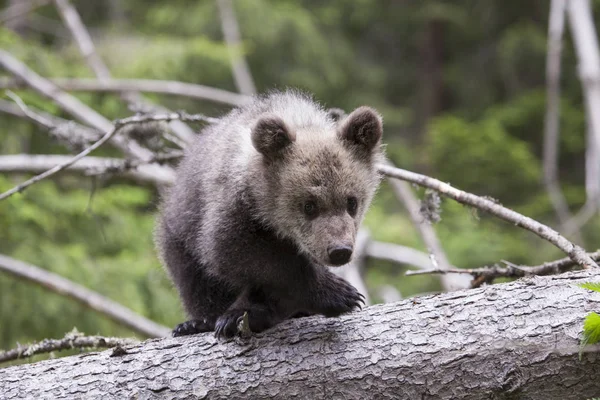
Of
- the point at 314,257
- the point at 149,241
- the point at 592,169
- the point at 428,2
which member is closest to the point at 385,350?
the point at 314,257

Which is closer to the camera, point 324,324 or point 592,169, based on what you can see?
point 324,324

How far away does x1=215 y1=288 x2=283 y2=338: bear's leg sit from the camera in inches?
149

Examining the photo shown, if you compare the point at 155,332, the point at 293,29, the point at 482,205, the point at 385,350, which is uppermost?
the point at 293,29

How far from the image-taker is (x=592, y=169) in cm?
649

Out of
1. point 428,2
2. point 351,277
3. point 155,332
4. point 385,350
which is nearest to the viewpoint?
point 385,350

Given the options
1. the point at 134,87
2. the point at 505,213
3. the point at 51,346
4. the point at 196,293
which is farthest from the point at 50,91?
the point at 505,213

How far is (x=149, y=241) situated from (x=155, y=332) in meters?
2.94

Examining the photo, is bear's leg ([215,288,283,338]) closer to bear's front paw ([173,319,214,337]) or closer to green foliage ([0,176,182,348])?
bear's front paw ([173,319,214,337])

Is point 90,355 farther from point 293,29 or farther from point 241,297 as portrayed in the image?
point 293,29

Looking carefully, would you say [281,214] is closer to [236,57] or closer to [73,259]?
[73,259]

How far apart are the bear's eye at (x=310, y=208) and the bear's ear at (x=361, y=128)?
20.8 inches

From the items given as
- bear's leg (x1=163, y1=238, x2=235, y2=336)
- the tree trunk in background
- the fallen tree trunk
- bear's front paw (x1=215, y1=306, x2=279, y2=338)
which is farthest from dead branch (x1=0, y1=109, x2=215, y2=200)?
the tree trunk in background

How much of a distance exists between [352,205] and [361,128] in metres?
0.53

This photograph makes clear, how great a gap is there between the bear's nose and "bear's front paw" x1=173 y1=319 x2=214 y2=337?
1.07m
